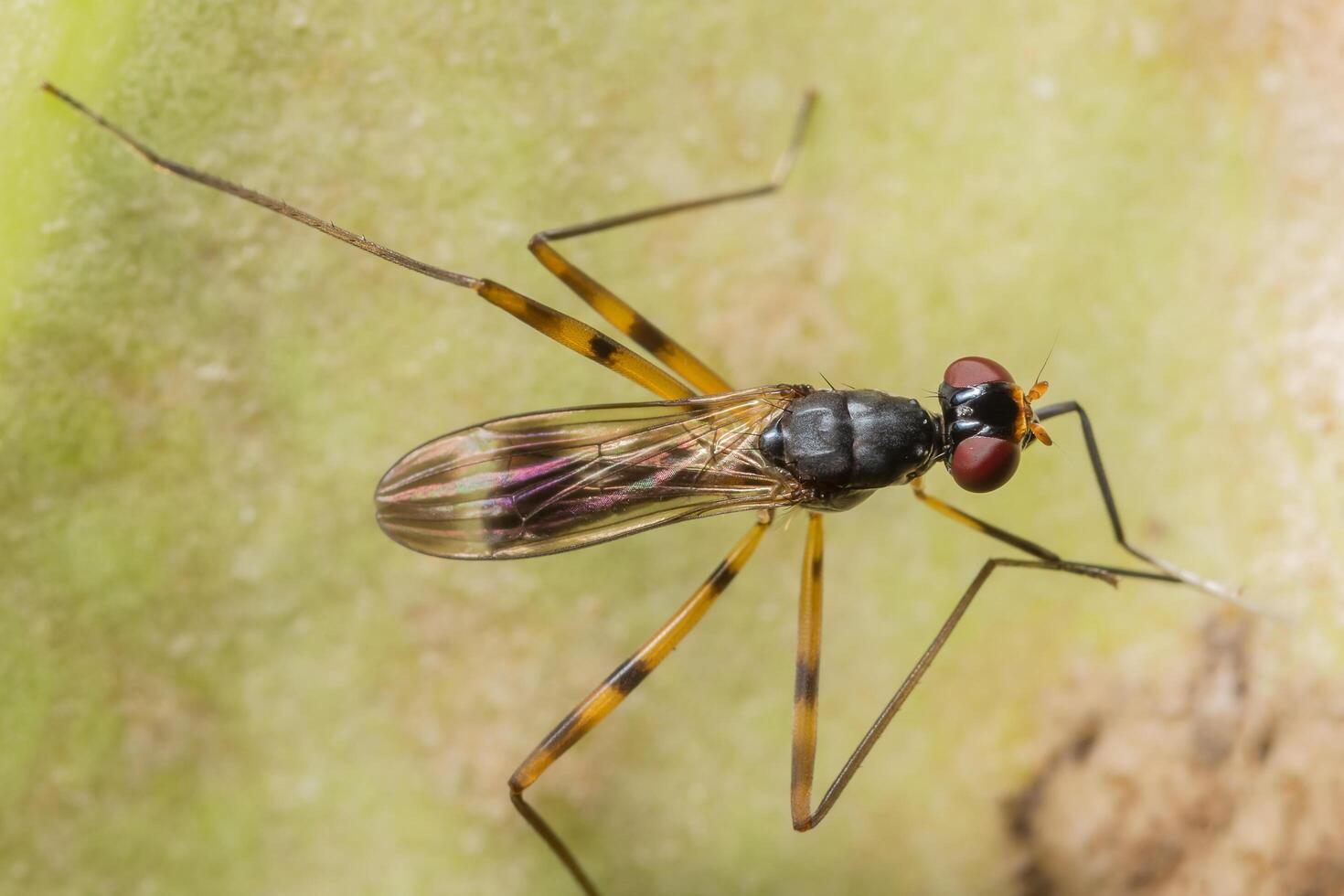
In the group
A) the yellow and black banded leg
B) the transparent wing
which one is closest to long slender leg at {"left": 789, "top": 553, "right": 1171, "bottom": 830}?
the yellow and black banded leg

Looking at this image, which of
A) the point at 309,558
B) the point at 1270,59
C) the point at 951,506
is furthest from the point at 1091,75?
the point at 309,558

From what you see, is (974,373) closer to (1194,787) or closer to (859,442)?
(859,442)

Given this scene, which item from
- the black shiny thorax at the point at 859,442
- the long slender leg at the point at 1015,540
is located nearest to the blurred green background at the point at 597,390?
the long slender leg at the point at 1015,540

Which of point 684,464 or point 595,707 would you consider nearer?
point 595,707

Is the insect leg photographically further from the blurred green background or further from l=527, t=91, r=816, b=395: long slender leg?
l=527, t=91, r=816, b=395: long slender leg

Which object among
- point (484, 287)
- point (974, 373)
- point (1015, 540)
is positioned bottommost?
point (1015, 540)

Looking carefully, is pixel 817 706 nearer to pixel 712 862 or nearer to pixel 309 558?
pixel 712 862

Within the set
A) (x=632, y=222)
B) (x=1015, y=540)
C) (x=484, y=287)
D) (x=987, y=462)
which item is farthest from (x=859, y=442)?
(x=484, y=287)
